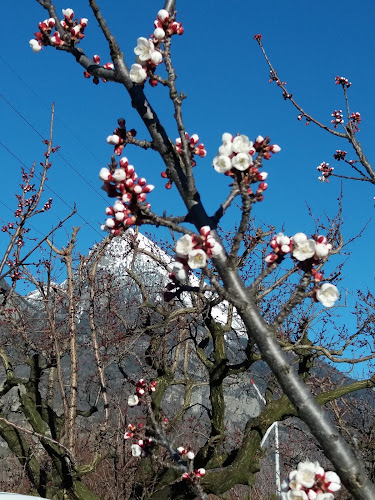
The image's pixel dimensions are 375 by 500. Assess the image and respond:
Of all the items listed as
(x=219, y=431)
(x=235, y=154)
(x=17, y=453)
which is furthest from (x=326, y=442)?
(x=17, y=453)

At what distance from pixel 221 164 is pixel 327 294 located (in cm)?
63

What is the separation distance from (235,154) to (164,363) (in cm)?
839

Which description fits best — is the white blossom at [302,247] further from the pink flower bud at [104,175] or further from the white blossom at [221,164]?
the pink flower bud at [104,175]

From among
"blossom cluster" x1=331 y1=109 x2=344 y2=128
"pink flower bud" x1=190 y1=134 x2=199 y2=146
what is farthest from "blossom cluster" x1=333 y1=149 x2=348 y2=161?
"pink flower bud" x1=190 y1=134 x2=199 y2=146

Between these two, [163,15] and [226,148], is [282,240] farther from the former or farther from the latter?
[163,15]

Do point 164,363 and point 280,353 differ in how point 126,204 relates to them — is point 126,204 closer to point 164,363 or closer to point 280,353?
point 280,353

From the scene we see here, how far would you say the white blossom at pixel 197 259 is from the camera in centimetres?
162

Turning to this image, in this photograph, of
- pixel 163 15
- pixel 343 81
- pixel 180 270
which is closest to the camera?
pixel 180 270

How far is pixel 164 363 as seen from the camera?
9680 mm

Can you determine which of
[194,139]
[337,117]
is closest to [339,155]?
[337,117]

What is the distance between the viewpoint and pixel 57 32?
7.37 ft

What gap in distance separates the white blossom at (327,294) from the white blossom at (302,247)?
131 mm

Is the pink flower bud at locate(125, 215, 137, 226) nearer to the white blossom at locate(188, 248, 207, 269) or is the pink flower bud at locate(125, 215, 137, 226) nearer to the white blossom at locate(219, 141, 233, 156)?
the white blossom at locate(188, 248, 207, 269)

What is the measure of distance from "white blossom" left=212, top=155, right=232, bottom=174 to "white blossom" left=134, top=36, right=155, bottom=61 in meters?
0.55
